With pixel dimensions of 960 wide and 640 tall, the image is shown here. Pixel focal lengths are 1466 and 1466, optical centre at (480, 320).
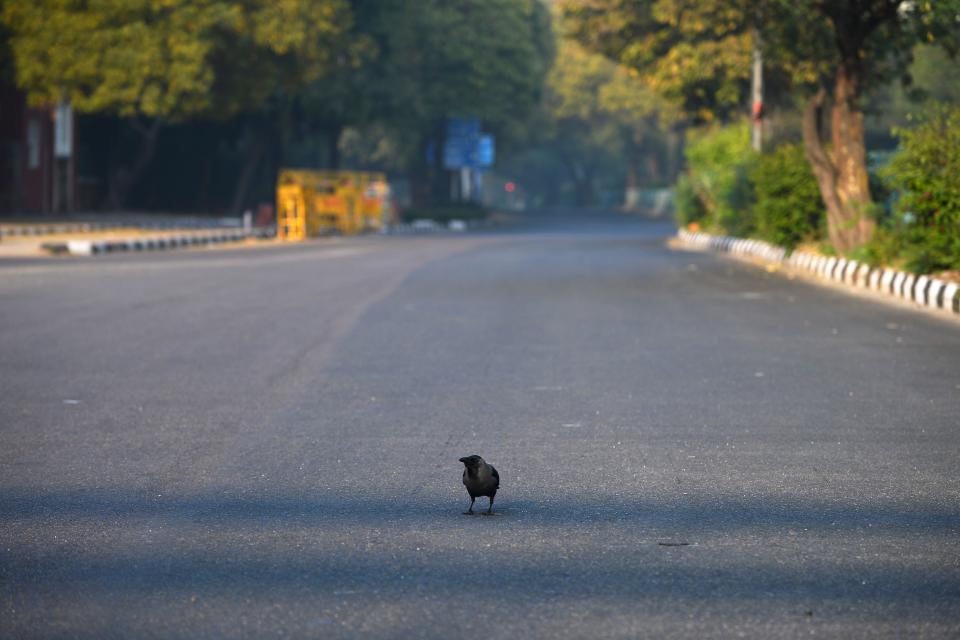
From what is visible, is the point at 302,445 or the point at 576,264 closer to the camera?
the point at 302,445

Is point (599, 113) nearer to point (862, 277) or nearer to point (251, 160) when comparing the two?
point (251, 160)

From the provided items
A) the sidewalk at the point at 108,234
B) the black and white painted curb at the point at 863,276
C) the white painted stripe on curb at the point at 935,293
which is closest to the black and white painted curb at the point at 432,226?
the sidewalk at the point at 108,234

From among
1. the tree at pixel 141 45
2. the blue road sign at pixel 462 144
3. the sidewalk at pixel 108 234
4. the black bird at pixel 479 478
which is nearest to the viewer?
the black bird at pixel 479 478

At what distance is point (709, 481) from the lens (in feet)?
24.0

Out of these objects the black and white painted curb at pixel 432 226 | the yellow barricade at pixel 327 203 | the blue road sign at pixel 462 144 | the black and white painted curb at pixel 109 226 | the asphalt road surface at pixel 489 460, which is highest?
the blue road sign at pixel 462 144

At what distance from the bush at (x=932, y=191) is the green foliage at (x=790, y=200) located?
8.24 m

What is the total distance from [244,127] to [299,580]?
178 ft

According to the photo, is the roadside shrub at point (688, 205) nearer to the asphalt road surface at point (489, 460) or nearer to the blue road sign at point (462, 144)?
the blue road sign at point (462, 144)

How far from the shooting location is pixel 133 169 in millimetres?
51438

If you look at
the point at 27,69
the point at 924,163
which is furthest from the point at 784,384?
the point at 27,69

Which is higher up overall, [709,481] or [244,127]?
[244,127]

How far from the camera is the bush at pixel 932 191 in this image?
1894cm

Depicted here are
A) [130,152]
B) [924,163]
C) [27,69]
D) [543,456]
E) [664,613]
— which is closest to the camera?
[664,613]

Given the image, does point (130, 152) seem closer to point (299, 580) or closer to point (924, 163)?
point (924, 163)
